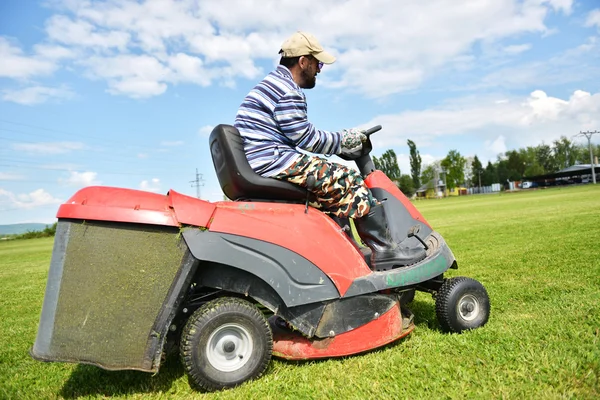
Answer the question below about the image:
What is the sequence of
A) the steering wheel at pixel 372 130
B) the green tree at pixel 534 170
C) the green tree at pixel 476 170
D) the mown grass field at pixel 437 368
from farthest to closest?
1. the green tree at pixel 476 170
2. the green tree at pixel 534 170
3. the steering wheel at pixel 372 130
4. the mown grass field at pixel 437 368

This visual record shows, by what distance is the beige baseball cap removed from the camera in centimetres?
325

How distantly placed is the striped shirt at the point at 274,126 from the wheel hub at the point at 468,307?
1.62 m

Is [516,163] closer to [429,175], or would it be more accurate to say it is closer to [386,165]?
[429,175]

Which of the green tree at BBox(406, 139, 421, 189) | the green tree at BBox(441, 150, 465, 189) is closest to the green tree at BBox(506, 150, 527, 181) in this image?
the green tree at BBox(441, 150, 465, 189)

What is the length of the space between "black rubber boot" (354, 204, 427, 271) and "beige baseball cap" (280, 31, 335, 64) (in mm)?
1164

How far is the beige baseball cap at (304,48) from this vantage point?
3.25m

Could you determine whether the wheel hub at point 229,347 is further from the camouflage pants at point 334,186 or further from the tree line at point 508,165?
the tree line at point 508,165

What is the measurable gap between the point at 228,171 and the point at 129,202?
2.12 ft

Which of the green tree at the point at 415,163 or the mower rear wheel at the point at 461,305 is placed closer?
Result: the mower rear wheel at the point at 461,305

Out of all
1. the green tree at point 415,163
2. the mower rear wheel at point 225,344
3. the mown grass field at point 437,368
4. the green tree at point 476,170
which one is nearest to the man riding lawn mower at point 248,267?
the mower rear wheel at point 225,344

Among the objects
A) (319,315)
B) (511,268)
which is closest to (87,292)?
(319,315)

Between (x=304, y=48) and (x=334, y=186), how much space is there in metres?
1.01

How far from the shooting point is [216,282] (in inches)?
112

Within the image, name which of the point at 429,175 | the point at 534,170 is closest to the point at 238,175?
the point at 429,175
